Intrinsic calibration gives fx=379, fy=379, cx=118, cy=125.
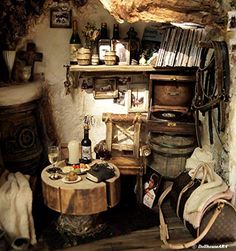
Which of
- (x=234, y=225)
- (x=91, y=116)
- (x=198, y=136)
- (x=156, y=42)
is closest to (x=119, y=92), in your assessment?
(x=91, y=116)

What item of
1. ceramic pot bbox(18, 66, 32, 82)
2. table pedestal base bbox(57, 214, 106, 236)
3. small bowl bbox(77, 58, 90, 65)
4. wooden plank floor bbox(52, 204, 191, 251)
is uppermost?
small bowl bbox(77, 58, 90, 65)

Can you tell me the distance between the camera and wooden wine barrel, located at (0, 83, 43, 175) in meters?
3.54

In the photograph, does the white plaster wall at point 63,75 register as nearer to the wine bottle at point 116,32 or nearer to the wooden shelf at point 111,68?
the wine bottle at point 116,32

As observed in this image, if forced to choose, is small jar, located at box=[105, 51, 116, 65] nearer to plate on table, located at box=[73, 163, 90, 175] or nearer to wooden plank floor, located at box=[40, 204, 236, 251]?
→ plate on table, located at box=[73, 163, 90, 175]

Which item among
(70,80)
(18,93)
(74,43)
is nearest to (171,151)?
(70,80)

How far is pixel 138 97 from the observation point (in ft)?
13.2

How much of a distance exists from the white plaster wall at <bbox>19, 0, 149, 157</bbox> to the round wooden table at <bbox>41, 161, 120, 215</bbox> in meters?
1.08

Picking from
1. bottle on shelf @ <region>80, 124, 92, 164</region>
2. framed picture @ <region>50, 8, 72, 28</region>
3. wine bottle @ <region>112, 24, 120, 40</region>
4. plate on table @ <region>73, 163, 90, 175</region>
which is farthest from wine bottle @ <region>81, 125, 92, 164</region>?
framed picture @ <region>50, 8, 72, 28</region>

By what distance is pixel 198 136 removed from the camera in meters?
3.52

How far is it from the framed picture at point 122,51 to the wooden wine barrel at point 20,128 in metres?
0.87

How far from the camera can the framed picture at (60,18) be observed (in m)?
3.75

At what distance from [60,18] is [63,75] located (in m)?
0.57

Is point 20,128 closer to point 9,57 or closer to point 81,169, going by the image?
point 9,57

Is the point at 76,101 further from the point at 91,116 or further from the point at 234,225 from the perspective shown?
the point at 234,225
